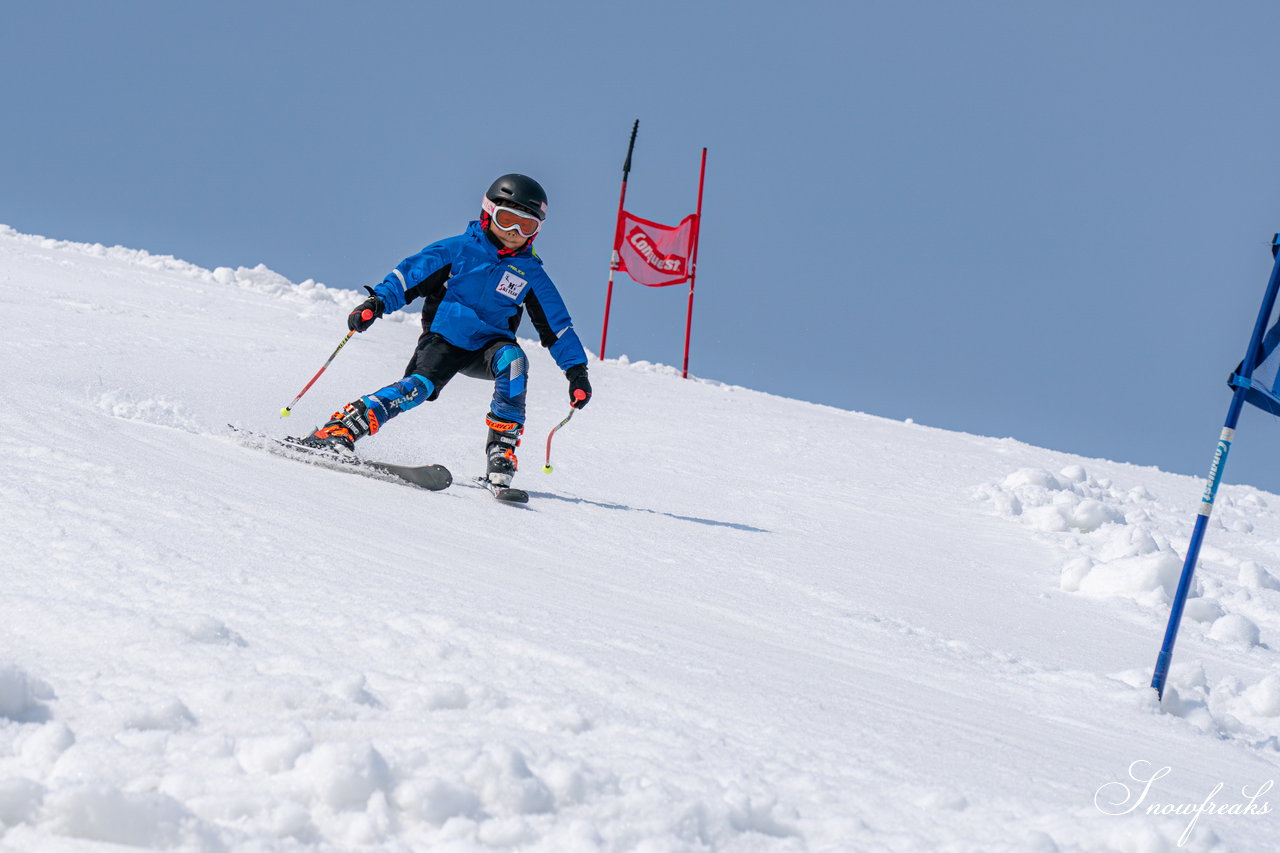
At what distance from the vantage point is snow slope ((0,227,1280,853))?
4.42ft

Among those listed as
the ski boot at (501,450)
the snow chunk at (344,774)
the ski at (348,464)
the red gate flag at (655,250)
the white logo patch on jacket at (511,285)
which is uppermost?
the red gate flag at (655,250)

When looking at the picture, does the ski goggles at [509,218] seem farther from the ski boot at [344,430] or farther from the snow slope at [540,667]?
the snow slope at [540,667]

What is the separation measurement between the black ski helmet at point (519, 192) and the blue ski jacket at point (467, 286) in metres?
0.21

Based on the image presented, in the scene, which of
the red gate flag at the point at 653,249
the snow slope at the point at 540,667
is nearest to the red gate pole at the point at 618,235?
the red gate flag at the point at 653,249

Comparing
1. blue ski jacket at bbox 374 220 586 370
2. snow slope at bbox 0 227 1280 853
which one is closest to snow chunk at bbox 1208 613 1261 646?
snow slope at bbox 0 227 1280 853

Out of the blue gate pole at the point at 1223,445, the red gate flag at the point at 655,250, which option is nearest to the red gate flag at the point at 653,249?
the red gate flag at the point at 655,250

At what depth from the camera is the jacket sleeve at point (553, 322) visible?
586 centimetres

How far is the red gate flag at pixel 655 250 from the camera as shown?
16.0 m

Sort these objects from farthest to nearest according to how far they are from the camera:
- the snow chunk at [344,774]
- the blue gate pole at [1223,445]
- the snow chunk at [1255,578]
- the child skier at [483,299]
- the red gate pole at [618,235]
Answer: the red gate pole at [618,235]
the snow chunk at [1255,578]
the child skier at [483,299]
the blue gate pole at [1223,445]
the snow chunk at [344,774]

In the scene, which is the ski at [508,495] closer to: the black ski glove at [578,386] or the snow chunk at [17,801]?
the black ski glove at [578,386]

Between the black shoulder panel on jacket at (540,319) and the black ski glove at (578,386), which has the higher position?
the black shoulder panel on jacket at (540,319)

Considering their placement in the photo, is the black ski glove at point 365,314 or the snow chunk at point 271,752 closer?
the snow chunk at point 271,752

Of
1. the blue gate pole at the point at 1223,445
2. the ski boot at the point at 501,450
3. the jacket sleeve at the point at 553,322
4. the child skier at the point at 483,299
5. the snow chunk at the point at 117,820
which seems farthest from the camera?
the jacket sleeve at the point at 553,322

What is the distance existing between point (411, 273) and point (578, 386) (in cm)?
107
